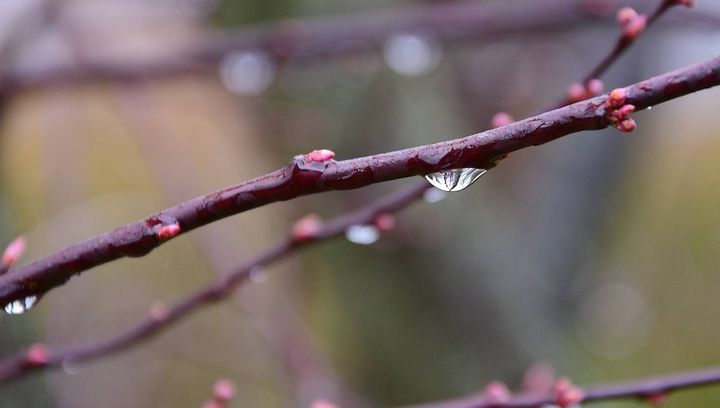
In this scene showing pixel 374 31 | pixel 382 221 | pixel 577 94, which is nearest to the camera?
pixel 577 94

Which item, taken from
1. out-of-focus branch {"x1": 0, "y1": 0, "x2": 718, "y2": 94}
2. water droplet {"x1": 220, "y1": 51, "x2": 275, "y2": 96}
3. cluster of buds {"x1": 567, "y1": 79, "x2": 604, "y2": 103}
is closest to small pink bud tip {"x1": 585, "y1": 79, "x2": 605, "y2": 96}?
cluster of buds {"x1": 567, "y1": 79, "x2": 604, "y2": 103}

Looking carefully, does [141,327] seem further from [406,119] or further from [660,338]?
[660,338]

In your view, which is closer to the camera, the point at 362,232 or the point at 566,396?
the point at 566,396

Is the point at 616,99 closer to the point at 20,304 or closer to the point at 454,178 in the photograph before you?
the point at 454,178

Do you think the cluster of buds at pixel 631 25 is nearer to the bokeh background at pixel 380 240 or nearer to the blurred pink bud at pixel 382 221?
the blurred pink bud at pixel 382 221

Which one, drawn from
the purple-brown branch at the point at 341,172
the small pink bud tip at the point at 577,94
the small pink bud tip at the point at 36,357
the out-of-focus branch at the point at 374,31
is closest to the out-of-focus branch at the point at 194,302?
the small pink bud tip at the point at 36,357

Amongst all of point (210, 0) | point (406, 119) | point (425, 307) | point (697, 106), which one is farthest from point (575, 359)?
point (697, 106)

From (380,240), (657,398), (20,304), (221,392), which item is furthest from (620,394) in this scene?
(380,240)

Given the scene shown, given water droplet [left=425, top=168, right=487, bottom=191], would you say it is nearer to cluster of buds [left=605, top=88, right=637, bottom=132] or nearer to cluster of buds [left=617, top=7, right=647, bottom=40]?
cluster of buds [left=605, top=88, right=637, bottom=132]

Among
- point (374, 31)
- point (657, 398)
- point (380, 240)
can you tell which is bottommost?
point (657, 398)
